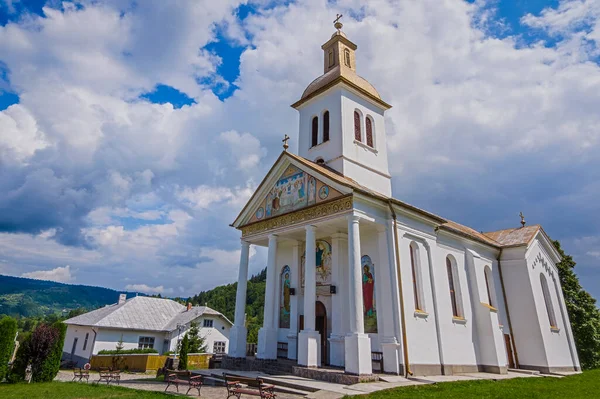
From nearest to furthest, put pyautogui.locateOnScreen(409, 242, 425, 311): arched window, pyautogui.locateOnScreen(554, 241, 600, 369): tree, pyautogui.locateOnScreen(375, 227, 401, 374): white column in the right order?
pyautogui.locateOnScreen(375, 227, 401, 374): white column
pyautogui.locateOnScreen(409, 242, 425, 311): arched window
pyautogui.locateOnScreen(554, 241, 600, 369): tree

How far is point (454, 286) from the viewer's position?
63.0ft

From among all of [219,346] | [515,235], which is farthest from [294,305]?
[219,346]

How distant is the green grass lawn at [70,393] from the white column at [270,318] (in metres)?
6.03

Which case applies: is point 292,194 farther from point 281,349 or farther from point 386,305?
point 281,349

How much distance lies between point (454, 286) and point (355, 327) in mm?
8384

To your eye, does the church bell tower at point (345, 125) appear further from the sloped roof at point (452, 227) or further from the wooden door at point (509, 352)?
the wooden door at point (509, 352)

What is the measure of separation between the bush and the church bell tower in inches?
609

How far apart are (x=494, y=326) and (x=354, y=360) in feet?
30.8

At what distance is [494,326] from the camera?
1811cm

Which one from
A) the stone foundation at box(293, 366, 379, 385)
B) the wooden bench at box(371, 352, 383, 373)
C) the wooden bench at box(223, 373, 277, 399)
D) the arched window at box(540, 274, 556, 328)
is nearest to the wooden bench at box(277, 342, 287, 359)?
the stone foundation at box(293, 366, 379, 385)

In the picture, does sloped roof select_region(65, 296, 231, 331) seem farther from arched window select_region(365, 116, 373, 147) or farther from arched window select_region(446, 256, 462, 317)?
arched window select_region(446, 256, 462, 317)

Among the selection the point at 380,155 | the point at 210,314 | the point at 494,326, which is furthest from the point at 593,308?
the point at 210,314

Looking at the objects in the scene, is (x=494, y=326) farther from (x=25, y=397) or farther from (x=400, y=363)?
(x=25, y=397)

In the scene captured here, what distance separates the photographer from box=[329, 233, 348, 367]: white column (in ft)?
51.5
